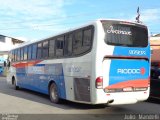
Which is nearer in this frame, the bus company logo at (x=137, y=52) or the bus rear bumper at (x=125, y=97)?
the bus rear bumper at (x=125, y=97)

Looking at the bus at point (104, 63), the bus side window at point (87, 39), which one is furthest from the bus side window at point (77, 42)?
the bus side window at point (87, 39)

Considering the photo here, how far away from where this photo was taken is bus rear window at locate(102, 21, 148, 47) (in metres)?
11.3

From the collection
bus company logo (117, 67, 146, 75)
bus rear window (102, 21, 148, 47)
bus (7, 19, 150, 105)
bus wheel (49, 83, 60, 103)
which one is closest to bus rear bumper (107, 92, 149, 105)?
bus (7, 19, 150, 105)

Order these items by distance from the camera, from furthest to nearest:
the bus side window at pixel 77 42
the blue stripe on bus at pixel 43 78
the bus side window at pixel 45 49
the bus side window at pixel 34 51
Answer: the bus side window at pixel 34 51, the bus side window at pixel 45 49, the blue stripe on bus at pixel 43 78, the bus side window at pixel 77 42

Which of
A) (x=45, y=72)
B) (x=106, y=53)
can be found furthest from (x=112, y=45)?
(x=45, y=72)

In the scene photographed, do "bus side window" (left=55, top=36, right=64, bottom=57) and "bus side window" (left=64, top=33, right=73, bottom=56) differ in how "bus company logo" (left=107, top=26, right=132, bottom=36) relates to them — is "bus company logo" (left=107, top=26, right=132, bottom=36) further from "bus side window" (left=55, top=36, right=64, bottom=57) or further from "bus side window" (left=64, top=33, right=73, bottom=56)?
"bus side window" (left=55, top=36, right=64, bottom=57)

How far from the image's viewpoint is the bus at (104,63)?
11.0m

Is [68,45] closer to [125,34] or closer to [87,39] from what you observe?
[87,39]

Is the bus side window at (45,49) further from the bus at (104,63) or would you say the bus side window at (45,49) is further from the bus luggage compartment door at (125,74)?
the bus luggage compartment door at (125,74)

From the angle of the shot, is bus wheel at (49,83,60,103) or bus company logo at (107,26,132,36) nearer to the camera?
bus company logo at (107,26,132,36)

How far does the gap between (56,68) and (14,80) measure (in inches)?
346

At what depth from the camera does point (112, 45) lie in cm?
1121

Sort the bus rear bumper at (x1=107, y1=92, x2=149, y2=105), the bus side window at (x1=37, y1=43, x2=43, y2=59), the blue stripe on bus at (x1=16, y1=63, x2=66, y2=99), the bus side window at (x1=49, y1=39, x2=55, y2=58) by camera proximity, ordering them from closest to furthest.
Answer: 1. the bus rear bumper at (x1=107, y1=92, x2=149, y2=105)
2. the blue stripe on bus at (x1=16, y1=63, x2=66, y2=99)
3. the bus side window at (x1=49, y1=39, x2=55, y2=58)
4. the bus side window at (x1=37, y1=43, x2=43, y2=59)

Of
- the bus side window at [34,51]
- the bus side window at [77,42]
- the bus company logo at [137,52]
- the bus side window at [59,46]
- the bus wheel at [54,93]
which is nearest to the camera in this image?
the bus company logo at [137,52]
